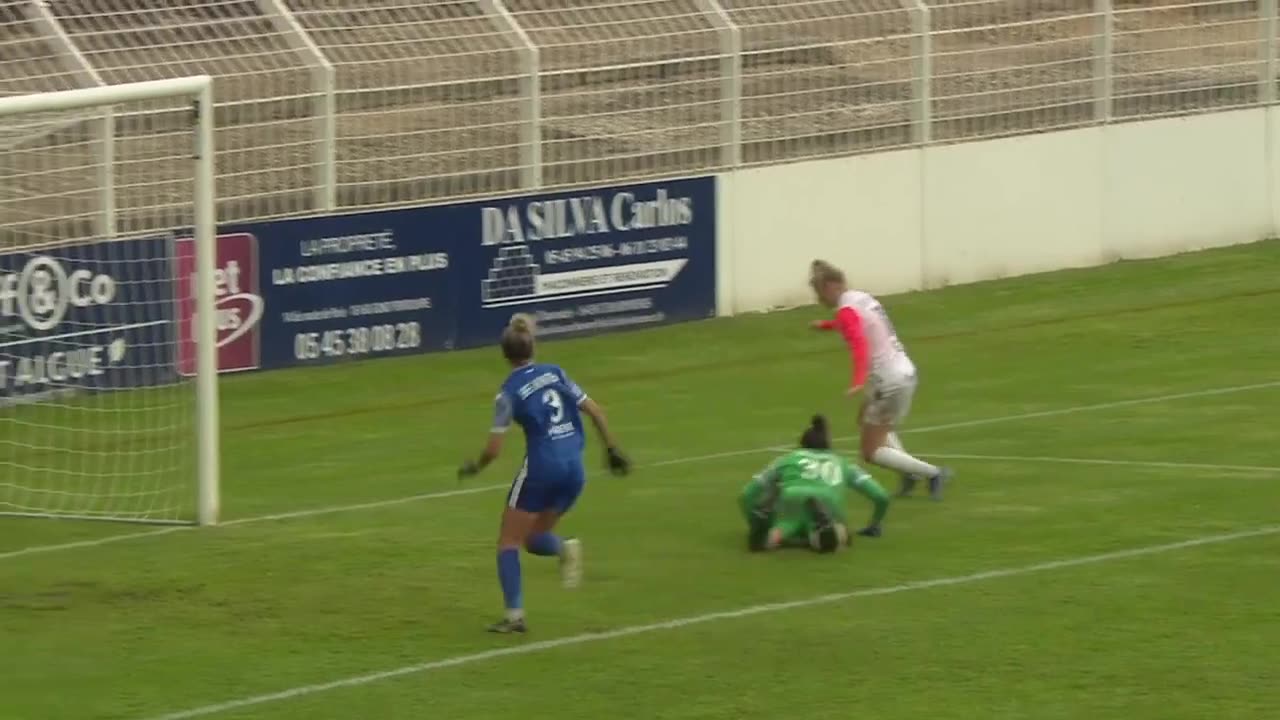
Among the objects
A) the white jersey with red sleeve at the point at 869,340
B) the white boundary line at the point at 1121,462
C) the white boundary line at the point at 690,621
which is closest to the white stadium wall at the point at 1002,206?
the white boundary line at the point at 1121,462

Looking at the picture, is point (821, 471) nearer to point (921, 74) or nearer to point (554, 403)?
point (554, 403)

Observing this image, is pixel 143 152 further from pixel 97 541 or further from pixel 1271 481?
pixel 1271 481

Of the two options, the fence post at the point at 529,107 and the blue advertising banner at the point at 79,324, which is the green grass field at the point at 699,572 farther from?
the fence post at the point at 529,107

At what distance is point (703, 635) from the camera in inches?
517

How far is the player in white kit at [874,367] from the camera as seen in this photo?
1606 centimetres

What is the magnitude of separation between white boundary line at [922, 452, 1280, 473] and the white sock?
1798 millimetres

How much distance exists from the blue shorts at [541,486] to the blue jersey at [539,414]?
0.02m

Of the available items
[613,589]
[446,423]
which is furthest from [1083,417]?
[613,589]

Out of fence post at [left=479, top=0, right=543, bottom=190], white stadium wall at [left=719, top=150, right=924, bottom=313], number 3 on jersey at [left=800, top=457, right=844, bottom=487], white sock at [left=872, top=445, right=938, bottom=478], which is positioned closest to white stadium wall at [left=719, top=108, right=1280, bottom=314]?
white stadium wall at [left=719, top=150, right=924, bottom=313]

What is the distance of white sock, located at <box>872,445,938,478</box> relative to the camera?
53.2 feet

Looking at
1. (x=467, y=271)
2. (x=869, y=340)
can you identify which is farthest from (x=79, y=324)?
(x=869, y=340)

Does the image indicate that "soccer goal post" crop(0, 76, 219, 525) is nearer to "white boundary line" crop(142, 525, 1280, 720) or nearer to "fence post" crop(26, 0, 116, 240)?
"fence post" crop(26, 0, 116, 240)

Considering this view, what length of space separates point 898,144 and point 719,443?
8.60 m

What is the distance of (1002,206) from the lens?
27.5m
